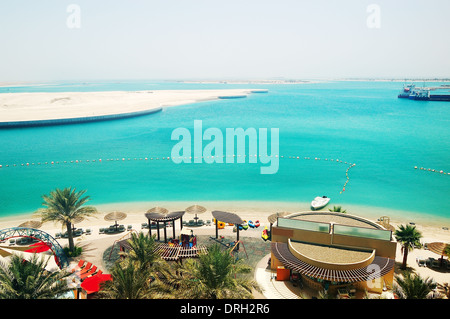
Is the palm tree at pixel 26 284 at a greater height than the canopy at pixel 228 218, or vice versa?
the palm tree at pixel 26 284

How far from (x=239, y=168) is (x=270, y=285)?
108 ft

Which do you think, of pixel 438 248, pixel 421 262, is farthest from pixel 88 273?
pixel 438 248

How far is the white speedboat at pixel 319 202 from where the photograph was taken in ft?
115

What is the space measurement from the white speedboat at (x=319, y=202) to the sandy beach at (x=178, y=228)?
2778 millimetres

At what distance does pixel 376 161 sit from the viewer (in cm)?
5569

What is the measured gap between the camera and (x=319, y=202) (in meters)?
35.4

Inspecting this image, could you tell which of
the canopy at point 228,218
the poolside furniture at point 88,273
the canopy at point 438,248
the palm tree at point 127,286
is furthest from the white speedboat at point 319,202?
the palm tree at point 127,286

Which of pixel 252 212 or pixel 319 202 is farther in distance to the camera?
pixel 319 202

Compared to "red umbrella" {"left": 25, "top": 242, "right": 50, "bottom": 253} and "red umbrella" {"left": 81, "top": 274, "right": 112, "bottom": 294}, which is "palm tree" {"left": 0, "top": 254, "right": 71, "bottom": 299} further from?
"red umbrella" {"left": 25, "top": 242, "right": 50, "bottom": 253}

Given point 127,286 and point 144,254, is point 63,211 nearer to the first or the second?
point 144,254

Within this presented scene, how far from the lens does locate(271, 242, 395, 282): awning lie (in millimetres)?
16453

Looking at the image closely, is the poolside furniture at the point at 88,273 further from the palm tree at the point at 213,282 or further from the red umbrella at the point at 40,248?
the palm tree at the point at 213,282
